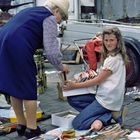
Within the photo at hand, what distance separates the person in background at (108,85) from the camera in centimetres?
471

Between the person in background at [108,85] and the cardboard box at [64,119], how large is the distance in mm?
146

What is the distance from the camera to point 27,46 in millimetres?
4473

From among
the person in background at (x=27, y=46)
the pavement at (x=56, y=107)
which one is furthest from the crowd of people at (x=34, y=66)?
the pavement at (x=56, y=107)

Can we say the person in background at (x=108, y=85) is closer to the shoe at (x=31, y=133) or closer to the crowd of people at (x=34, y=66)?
the crowd of people at (x=34, y=66)

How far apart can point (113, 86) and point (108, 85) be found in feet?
0.19

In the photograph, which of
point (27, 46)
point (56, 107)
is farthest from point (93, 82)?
point (56, 107)

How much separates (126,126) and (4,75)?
4.92 feet

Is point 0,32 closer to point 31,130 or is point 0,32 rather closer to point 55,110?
point 31,130

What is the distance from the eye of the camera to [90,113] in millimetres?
Result: 4770

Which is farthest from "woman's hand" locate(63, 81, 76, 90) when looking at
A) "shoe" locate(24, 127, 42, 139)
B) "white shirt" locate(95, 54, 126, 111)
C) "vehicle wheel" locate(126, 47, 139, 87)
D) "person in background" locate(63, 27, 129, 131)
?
"vehicle wheel" locate(126, 47, 139, 87)

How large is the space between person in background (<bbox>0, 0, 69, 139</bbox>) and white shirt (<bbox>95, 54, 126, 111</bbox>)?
1.61ft

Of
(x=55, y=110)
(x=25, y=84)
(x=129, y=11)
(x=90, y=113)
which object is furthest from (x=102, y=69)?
(x=129, y=11)

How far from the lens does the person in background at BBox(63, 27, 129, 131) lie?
4.71m

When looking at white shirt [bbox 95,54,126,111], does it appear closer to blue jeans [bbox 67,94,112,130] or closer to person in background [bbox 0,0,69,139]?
blue jeans [bbox 67,94,112,130]
